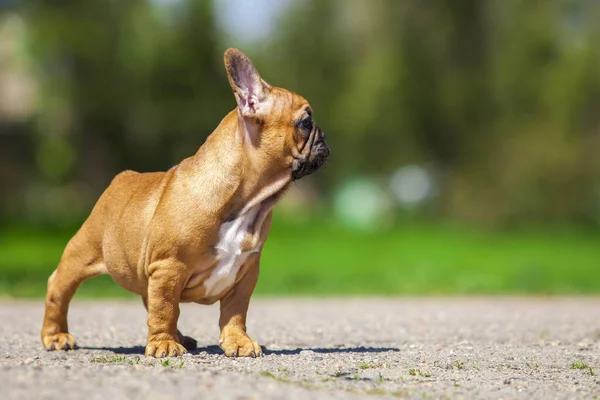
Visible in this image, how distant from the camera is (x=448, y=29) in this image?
44.6m

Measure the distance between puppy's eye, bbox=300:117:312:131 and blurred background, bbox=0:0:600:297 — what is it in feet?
62.4

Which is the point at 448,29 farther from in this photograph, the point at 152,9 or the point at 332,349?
the point at 332,349

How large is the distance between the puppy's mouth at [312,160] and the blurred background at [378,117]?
1897 cm

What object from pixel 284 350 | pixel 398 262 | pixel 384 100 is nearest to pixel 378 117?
pixel 384 100

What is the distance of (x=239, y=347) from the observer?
24.8 ft

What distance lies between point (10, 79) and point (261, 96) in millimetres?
47834

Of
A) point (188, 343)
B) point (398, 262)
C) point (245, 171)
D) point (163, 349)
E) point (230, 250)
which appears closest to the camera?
point (163, 349)

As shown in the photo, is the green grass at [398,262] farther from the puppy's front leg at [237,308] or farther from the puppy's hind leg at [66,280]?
the puppy's front leg at [237,308]

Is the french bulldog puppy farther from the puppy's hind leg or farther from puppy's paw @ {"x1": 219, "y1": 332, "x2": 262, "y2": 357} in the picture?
the puppy's hind leg

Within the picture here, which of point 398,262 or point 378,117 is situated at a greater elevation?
point 378,117

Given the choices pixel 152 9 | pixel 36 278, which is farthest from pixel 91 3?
pixel 36 278

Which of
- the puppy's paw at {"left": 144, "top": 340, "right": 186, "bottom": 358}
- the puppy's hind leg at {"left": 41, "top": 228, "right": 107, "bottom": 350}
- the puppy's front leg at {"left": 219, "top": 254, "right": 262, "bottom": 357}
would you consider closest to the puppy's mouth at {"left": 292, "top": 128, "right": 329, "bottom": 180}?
the puppy's front leg at {"left": 219, "top": 254, "right": 262, "bottom": 357}

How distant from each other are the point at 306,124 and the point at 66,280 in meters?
2.51

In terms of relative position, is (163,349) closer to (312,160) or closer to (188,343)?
(188,343)
